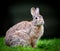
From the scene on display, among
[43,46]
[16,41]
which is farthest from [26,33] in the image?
[43,46]

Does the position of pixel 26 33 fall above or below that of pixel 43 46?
above

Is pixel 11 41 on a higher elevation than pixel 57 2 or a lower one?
lower

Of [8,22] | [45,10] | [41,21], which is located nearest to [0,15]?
[8,22]

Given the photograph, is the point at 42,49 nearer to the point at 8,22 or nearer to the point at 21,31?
the point at 21,31

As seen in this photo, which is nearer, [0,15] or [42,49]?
[42,49]

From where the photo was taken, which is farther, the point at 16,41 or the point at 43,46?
the point at 43,46

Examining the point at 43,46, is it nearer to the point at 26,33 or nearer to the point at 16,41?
the point at 26,33

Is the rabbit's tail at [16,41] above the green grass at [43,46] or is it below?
above

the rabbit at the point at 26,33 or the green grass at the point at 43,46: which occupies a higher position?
the rabbit at the point at 26,33
